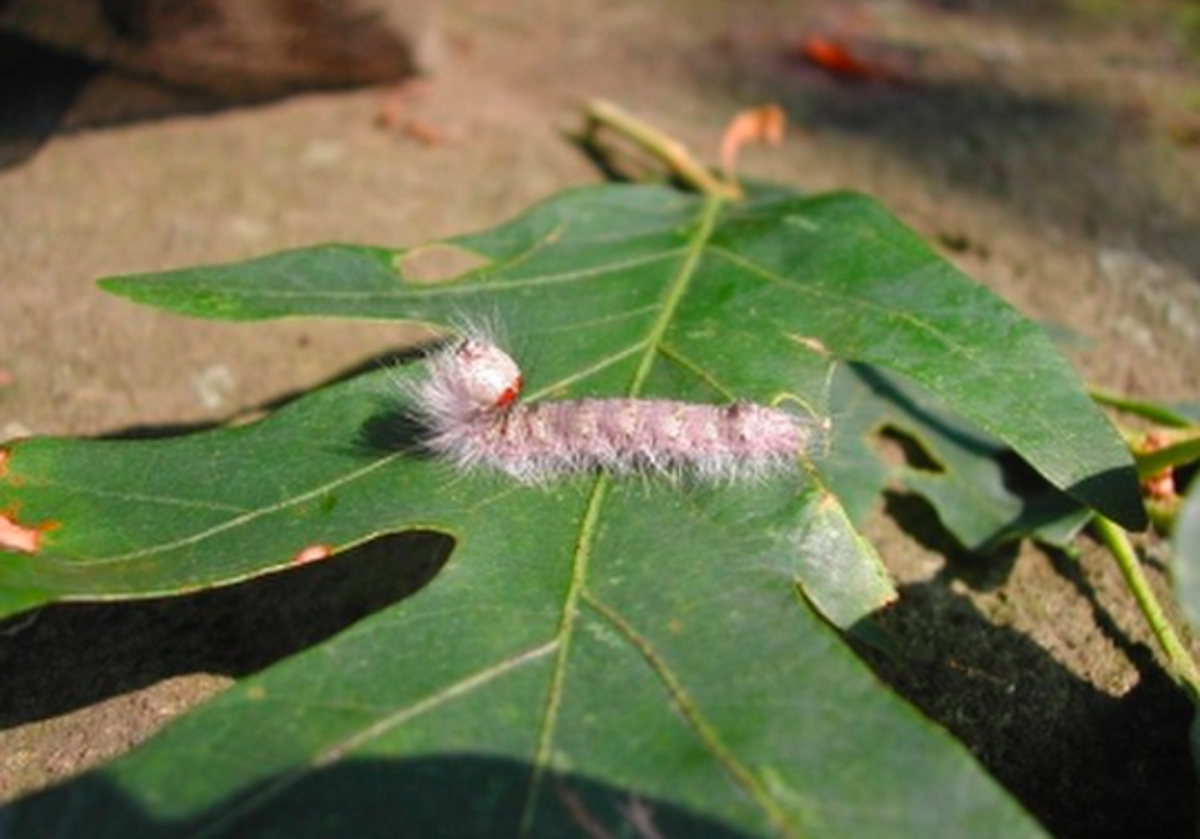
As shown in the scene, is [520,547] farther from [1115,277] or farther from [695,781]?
[1115,277]

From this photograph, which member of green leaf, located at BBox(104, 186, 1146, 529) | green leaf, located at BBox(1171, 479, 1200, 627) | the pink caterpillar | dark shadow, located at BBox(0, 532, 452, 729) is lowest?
dark shadow, located at BBox(0, 532, 452, 729)

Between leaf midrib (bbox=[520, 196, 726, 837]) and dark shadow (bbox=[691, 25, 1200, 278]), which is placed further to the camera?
dark shadow (bbox=[691, 25, 1200, 278])

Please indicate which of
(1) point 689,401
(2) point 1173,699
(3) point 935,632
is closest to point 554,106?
(1) point 689,401

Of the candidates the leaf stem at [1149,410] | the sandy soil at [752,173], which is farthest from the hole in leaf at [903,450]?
the leaf stem at [1149,410]

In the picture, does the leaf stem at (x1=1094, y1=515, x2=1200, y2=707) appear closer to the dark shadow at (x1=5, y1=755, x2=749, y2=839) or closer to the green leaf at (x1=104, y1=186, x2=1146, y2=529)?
the green leaf at (x1=104, y1=186, x2=1146, y2=529)

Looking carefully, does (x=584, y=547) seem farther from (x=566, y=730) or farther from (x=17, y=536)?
(x=17, y=536)

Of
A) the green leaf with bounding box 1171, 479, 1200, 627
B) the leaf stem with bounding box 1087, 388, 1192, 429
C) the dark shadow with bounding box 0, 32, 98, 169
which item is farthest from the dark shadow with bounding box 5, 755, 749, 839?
the dark shadow with bounding box 0, 32, 98, 169

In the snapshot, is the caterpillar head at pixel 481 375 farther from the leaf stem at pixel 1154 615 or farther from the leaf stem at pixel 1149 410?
the leaf stem at pixel 1149 410

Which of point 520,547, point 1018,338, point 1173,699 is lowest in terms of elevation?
point 1173,699
